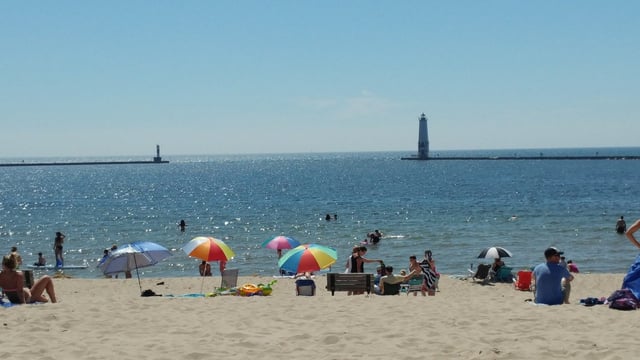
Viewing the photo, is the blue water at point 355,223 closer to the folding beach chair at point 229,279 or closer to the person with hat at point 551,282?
the folding beach chair at point 229,279

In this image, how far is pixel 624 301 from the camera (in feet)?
35.5

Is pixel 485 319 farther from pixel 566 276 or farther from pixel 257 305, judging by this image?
pixel 257 305

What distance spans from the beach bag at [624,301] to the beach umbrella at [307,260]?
735cm

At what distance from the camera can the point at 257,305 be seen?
12.1 metres

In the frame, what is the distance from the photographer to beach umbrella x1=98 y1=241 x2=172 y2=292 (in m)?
17.6

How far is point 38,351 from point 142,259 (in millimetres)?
9406

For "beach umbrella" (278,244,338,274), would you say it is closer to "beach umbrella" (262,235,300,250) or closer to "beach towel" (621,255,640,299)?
"beach umbrella" (262,235,300,250)

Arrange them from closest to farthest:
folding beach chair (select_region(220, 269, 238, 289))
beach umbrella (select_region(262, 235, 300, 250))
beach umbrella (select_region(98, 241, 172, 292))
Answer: beach umbrella (select_region(98, 241, 172, 292)) < folding beach chair (select_region(220, 269, 238, 289)) < beach umbrella (select_region(262, 235, 300, 250))

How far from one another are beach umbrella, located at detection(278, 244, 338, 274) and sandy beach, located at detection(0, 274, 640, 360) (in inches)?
154

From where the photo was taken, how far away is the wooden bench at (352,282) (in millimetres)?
15922

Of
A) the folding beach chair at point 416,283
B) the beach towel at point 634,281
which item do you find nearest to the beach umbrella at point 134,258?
the folding beach chair at point 416,283

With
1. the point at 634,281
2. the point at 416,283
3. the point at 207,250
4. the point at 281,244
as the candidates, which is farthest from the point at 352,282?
the point at 281,244

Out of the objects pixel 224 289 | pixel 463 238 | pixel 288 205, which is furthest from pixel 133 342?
pixel 288 205

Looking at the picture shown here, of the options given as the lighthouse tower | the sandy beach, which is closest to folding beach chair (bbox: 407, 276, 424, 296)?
the sandy beach
